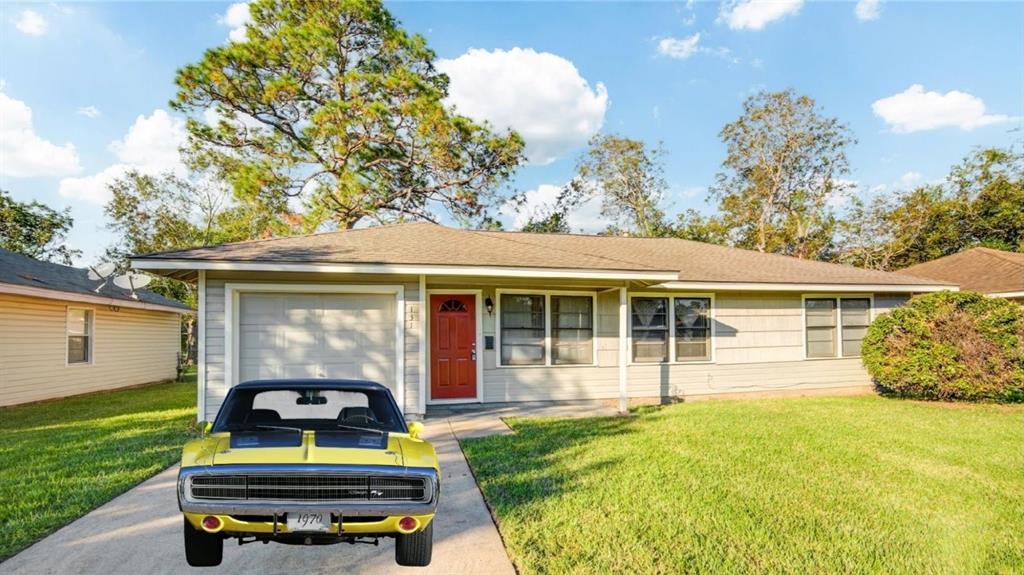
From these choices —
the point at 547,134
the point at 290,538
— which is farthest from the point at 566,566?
the point at 547,134

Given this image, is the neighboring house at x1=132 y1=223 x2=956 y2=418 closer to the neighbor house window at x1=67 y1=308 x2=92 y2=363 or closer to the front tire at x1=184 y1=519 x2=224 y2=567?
the front tire at x1=184 y1=519 x2=224 y2=567

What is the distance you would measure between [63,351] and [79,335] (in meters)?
0.80

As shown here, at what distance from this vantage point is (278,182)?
18.8 m

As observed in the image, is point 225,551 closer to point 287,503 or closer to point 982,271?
point 287,503

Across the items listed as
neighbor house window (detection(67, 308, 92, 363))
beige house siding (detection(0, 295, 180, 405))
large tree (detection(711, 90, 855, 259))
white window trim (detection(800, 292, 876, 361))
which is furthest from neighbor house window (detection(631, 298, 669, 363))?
large tree (detection(711, 90, 855, 259))

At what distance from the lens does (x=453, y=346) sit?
9.42m

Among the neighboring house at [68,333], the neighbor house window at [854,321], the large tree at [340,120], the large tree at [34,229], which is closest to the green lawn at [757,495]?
the neighbor house window at [854,321]

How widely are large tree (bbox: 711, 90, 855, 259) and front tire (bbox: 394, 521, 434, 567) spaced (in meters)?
28.6

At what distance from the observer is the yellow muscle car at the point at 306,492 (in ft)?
9.10

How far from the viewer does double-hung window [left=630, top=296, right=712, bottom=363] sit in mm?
10367

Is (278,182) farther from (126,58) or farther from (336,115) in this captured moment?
(126,58)

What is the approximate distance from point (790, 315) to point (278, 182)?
1724cm

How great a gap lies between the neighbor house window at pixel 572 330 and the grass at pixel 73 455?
20.6ft

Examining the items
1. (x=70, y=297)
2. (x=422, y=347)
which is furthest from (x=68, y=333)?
(x=422, y=347)
